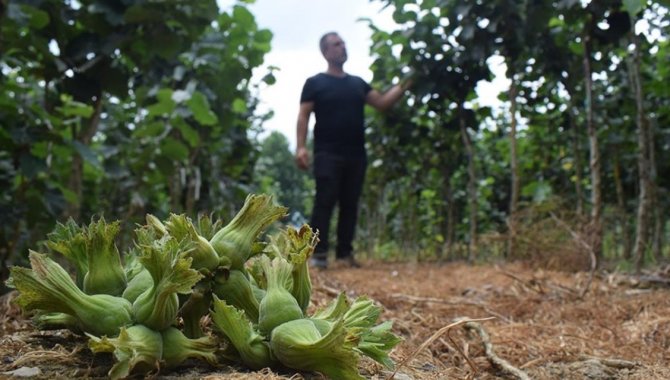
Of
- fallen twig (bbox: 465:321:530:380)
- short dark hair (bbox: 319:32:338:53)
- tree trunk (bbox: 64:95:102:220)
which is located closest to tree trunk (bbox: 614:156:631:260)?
short dark hair (bbox: 319:32:338:53)

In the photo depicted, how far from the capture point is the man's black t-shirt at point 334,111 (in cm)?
535

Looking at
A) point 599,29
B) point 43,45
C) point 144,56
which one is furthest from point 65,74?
point 599,29

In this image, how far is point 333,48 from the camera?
214 inches

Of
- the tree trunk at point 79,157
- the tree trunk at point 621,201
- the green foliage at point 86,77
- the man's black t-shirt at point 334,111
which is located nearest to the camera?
the green foliage at point 86,77

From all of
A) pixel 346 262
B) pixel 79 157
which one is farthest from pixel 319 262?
pixel 79 157

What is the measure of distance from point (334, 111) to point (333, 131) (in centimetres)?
17

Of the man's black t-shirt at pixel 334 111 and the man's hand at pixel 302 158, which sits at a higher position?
the man's black t-shirt at pixel 334 111

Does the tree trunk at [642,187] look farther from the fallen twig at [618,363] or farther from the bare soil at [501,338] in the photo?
the fallen twig at [618,363]

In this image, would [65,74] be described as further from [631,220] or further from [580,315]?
[631,220]

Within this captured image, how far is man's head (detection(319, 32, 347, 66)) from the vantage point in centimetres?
542

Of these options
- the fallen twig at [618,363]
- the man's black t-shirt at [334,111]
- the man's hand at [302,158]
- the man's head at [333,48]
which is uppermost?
the man's head at [333,48]

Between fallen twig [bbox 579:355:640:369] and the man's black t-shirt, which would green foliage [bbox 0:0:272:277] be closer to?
the man's black t-shirt

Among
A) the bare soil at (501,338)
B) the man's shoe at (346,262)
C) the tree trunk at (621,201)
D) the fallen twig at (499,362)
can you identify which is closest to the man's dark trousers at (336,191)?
the man's shoe at (346,262)

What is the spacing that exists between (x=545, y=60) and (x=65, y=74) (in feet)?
13.6
